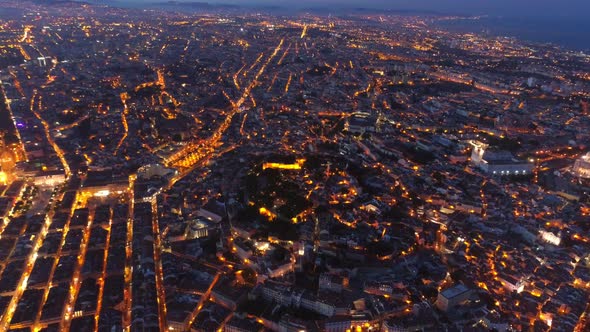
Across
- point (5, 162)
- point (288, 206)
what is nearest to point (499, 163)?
point (288, 206)

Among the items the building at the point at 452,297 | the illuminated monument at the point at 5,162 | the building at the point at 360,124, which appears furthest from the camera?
the building at the point at 360,124

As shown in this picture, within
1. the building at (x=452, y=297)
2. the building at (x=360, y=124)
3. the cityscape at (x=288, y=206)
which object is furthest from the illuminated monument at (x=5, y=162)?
the building at (x=452, y=297)

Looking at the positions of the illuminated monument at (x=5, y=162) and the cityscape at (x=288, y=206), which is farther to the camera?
the illuminated monument at (x=5, y=162)

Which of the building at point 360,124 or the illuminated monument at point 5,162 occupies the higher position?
the building at point 360,124

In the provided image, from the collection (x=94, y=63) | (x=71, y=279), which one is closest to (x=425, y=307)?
(x=71, y=279)

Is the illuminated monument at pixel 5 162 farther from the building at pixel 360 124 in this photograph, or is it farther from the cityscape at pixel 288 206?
the building at pixel 360 124

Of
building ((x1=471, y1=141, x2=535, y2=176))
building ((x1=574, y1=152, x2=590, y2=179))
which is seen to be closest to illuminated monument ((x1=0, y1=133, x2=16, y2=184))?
building ((x1=471, y1=141, x2=535, y2=176))

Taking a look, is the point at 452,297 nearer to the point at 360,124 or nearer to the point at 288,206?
the point at 288,206
